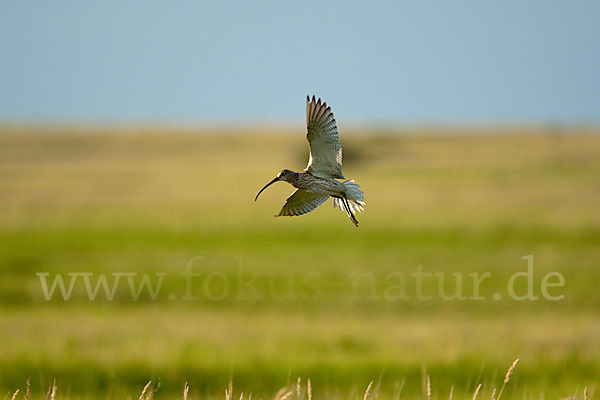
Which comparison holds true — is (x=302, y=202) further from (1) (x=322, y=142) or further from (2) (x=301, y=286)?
(2) (x=301, y=286)

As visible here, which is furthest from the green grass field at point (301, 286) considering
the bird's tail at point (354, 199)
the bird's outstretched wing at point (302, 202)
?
the bird's tail at point (354, 199)

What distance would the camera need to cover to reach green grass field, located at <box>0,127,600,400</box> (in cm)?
927

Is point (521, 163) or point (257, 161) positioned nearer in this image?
A: point (521, 163)

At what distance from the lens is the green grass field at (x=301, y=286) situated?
9273mm

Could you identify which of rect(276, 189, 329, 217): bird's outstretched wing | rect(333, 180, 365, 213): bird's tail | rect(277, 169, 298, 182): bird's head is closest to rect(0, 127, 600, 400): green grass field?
rect(276, 189, 329, 217): bird's outstretched wing

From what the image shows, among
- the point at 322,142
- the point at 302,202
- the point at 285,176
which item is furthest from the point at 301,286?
the point at 285,176

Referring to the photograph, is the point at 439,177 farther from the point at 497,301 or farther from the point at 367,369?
the point at 367,369

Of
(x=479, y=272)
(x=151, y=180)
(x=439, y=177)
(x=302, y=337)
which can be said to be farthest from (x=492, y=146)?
(x=302, y=337)

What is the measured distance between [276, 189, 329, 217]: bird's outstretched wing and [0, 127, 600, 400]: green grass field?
287 centimetres

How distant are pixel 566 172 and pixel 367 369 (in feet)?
98.9

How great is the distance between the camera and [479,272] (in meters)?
17.6

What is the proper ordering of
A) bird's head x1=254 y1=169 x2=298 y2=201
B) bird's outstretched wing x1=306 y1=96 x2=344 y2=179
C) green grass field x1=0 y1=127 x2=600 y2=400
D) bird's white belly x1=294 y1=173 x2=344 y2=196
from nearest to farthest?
bird's head x1=254 y1=169 x2=298 y2=201 < bird's white belly x1=294 y1=173 x2=344 y2=196 < bird's outstretched wing x1=306 y1=96 x2=344 y2=179 < green grass field x1=0 y1=127 x2=600 y2=400

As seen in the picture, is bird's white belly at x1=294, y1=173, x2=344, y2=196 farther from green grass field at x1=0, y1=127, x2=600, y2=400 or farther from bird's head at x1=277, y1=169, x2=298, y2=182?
green grass field at x1=0, y1=127, x2=600, y2=400

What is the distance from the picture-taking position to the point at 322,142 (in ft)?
10.8
